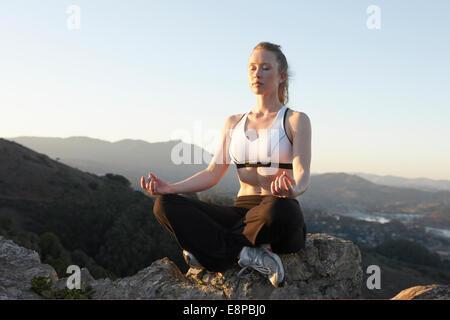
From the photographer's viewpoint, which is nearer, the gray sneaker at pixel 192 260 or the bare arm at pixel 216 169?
the gray sneaker at pixel 192 260

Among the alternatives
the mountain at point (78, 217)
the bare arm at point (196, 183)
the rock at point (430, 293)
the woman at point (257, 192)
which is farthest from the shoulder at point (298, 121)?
the mountain at point (78, 217)

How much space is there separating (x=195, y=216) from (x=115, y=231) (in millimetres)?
26121

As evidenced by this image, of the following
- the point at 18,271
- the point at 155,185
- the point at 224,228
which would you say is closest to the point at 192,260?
the point at 224,228

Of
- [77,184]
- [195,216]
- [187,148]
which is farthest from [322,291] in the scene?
[77,184]

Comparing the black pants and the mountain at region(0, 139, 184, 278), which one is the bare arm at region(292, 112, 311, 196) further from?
the mountain at region(0, 139, 184, 278)

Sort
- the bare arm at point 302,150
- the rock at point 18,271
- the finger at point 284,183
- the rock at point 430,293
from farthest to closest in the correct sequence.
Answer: the rock at point 18,271
the bare arm at point 302,150
the rock at point 430,293
the finger at point 284,183

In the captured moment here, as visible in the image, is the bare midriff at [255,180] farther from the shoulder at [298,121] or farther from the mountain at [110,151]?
the mountain at [110,151]

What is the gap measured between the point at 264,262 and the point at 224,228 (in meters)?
0.56

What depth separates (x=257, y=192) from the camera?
12.9 feet

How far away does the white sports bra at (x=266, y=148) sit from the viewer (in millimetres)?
3668

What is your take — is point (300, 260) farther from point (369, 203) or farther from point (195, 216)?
point (369, 203)

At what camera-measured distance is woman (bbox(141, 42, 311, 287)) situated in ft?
10.8
